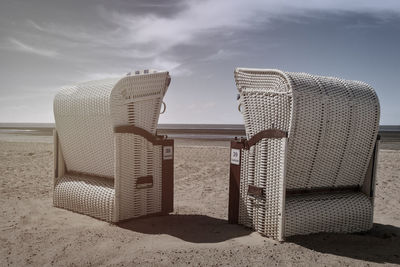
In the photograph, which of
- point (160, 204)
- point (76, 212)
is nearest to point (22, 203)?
point (76, 212)

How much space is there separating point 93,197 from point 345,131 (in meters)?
4.15

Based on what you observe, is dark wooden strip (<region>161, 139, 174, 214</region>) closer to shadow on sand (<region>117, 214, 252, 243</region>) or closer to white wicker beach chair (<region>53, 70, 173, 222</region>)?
white wicker beach chair (<region>53, 70, 173, 222</region>)

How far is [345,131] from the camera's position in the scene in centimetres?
509

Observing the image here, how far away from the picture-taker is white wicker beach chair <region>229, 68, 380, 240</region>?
4.69 metres

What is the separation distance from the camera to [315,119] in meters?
4.75

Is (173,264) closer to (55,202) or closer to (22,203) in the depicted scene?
(55,202)

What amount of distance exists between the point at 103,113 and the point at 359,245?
428 cm

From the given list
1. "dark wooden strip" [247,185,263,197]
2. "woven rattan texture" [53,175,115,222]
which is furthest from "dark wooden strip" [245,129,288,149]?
"woven rattan texture" [53,175,115,222]

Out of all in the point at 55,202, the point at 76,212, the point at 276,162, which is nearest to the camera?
the point at 276,162

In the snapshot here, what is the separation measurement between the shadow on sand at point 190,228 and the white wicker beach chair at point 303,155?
282 millimetres

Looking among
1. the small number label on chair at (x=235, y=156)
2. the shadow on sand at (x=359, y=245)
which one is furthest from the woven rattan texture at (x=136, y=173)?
the shadow on sand at (x=359, y=245)

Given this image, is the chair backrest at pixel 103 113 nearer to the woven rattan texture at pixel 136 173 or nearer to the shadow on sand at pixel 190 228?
the woven rattan texture at pixel 136 173

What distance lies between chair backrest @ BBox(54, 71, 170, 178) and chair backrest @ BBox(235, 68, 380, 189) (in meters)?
1.49

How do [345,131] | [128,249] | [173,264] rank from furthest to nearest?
1. [345,131]
2. [128,249]
3. [173,264]
